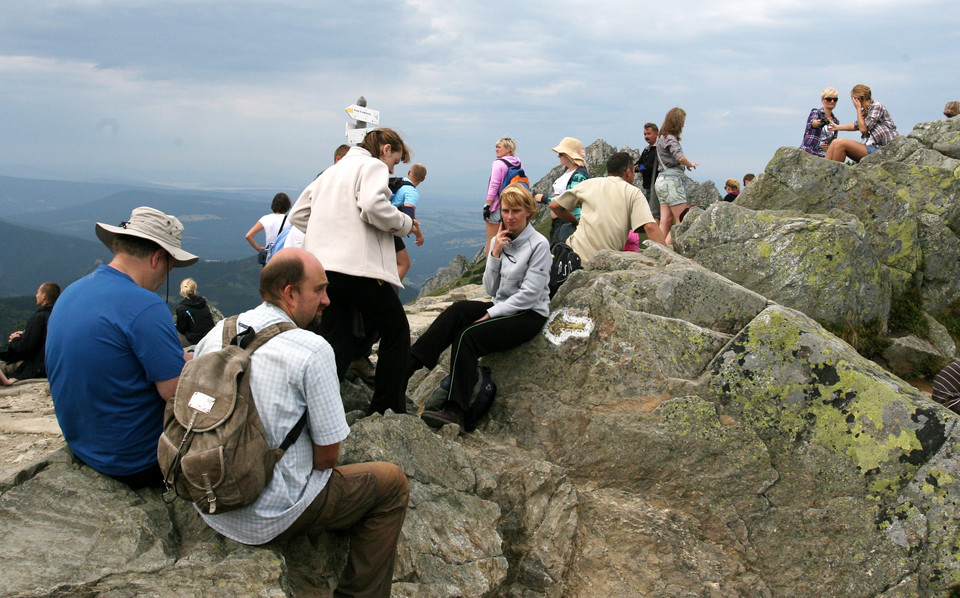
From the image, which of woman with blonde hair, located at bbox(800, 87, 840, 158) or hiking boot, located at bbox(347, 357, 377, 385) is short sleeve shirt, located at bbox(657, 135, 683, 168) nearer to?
woman with blonde hair, located at bbox(800, 87, 840, 158)

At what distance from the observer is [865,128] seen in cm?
1716

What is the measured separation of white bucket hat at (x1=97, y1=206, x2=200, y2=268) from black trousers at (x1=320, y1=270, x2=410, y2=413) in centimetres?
206

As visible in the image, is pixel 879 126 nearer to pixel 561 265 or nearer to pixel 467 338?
pixel 561 265

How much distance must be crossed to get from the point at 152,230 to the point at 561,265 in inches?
248

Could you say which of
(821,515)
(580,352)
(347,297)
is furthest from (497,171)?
(821,515)

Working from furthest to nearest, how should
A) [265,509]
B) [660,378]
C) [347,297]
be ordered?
[660,378] → [347,297] → [265,509]

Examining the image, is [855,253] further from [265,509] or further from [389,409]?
[265,509]

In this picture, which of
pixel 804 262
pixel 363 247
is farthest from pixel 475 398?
pixel 804 262

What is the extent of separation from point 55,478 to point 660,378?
21.8 ft

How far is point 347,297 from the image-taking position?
7.47 meters

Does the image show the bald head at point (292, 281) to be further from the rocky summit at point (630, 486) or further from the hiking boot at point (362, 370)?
the hiking boot at point (362, 370)

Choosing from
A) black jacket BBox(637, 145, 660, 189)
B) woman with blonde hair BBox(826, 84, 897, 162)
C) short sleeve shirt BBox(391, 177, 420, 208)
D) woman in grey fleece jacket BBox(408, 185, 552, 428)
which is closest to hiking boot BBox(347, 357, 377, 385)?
woman in grey fleece jacket BBox(408, 185, 552, 428)

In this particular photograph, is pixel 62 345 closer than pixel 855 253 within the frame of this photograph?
Yes

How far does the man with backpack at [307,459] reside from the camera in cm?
459
